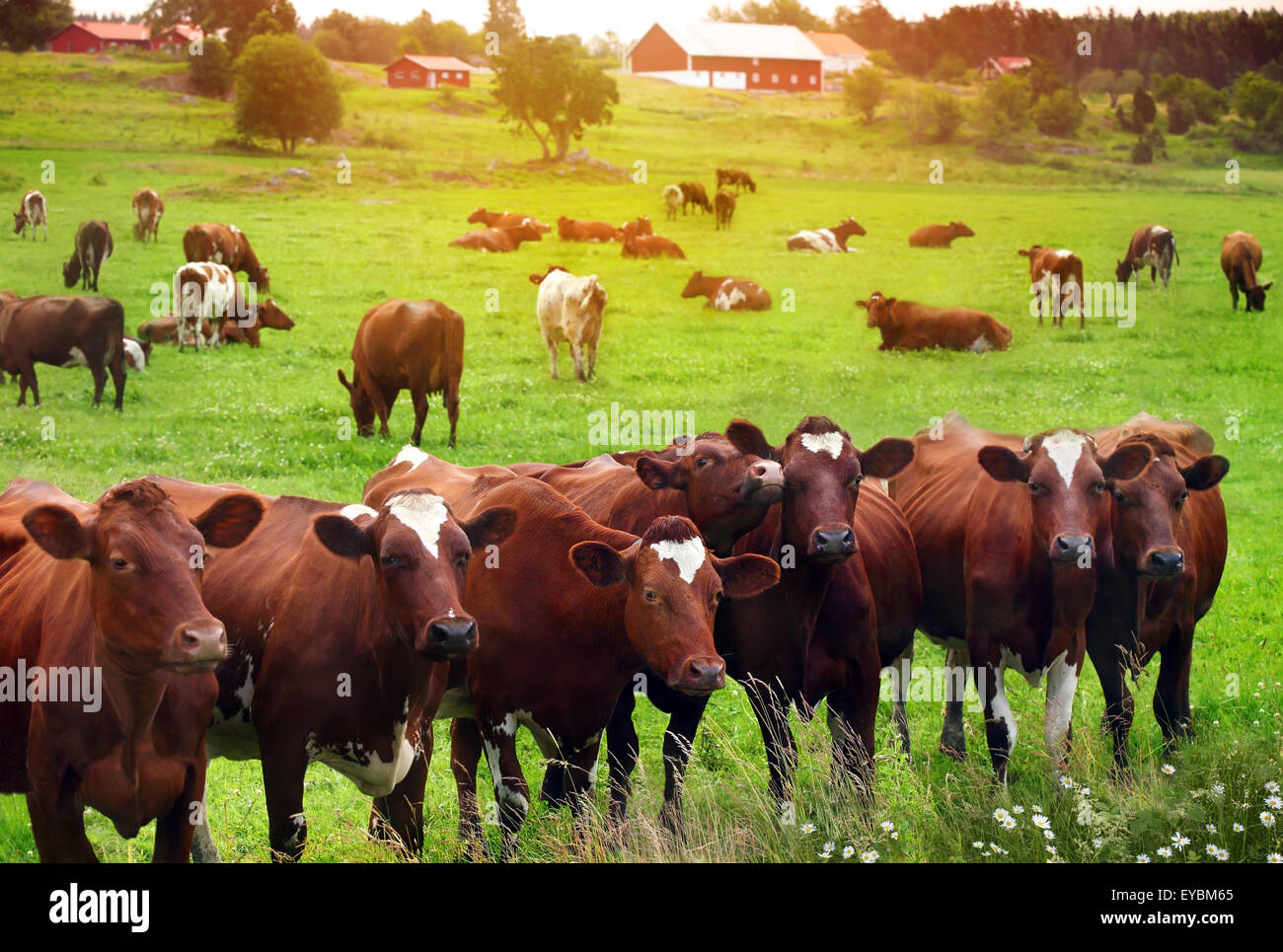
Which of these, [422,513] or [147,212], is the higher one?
[147,212]

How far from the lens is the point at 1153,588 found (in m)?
7.91

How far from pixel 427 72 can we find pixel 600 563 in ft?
66.6

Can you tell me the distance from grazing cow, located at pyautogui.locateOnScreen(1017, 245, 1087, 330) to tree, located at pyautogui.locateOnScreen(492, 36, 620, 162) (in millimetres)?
8358

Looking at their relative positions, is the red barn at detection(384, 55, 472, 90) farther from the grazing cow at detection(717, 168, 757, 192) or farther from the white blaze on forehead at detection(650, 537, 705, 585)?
the white blaze on forehead at detection(650, 537, 705, 585)

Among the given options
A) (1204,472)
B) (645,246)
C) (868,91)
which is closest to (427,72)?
(645,246)

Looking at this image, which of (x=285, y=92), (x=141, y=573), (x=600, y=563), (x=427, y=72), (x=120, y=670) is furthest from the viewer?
(x=427, y=72)

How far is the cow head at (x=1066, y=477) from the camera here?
709 cm

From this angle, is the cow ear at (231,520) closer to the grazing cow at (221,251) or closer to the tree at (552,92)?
the grazing cow at (221,251)

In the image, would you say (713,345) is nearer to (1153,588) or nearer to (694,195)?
(694,195)

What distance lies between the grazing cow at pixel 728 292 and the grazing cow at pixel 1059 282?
4.66 metres

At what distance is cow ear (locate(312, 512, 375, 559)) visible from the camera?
5.70 m

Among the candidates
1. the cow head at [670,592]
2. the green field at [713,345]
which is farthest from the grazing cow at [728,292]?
the cow head at [670,592]

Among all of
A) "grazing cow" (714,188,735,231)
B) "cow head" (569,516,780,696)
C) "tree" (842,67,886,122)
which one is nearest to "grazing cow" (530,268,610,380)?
"grazing cow" (714,188,735,231)
